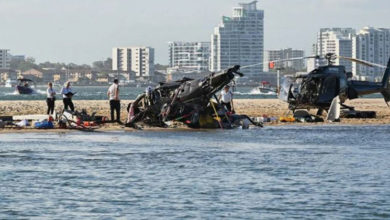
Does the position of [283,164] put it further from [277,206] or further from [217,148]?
[277,206]

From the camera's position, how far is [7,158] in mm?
25203

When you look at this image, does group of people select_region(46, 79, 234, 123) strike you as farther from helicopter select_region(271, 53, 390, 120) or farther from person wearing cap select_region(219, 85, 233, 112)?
helicopter select_region(271, 53, 390, 120)

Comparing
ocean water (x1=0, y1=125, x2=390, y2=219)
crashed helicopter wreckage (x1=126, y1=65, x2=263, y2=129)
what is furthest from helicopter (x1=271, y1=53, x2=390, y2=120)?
ocean water (x1=0, y1=125, x2=390, y2=219)

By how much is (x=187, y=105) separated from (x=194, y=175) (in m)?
11.2

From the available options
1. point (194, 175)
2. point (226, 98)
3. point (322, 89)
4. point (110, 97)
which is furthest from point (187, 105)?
point (194, 175)

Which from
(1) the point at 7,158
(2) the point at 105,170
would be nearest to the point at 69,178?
(2) the point at 105,170

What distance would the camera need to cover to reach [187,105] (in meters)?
33.3

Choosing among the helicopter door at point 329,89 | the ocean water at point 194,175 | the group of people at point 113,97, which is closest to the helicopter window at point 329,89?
the helicopter door at point 329,89

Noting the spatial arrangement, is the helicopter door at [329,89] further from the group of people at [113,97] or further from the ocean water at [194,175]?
the ocean water at [194,175]

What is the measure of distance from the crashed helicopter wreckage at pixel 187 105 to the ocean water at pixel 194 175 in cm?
99

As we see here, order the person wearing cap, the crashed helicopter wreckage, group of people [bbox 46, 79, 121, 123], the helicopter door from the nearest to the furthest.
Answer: the crashed helicopter wreckage, group of people [bbox 46, 79, 121, 123], the person wearing cap, the helicopter door

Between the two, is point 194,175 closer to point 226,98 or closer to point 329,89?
point 226,98

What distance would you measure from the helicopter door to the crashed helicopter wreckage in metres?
4.29

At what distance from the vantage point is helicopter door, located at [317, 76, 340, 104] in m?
37.9
